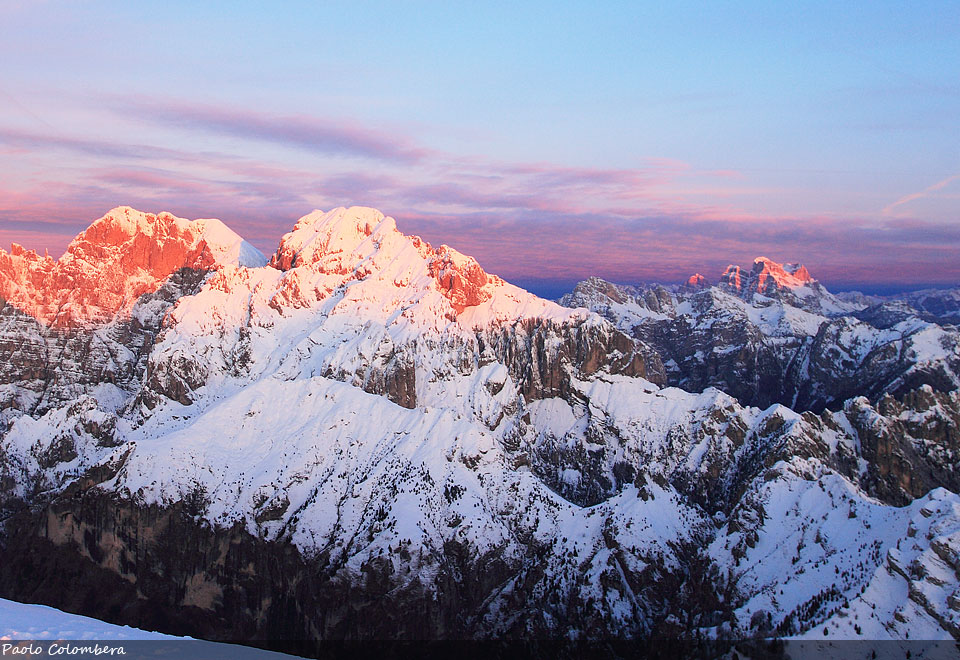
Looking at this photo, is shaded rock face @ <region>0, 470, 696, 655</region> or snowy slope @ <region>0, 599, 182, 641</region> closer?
snowy slope @ <region>0, 599, 182, 641</region>

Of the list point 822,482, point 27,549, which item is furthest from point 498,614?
point 27,549

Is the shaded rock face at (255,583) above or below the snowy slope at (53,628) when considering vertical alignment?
below

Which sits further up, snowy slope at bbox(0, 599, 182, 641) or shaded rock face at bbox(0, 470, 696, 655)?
snowy slope at bbox(0, 599, 182, 641)

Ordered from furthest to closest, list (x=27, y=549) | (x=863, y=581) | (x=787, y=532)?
(x=27, y=549), (x=787, y=532), (x=863, y=581)

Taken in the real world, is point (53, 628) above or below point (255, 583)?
above

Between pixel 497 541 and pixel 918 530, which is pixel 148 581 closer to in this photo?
pixel 497 541

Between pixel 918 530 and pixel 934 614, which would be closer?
pixel 934 614

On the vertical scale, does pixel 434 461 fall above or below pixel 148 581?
above

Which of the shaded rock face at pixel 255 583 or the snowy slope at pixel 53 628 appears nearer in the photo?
the snowy slope at pixel 53 628

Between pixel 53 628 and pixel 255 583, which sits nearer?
pixel 53 628

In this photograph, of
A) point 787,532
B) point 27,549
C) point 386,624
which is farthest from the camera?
point 27,549

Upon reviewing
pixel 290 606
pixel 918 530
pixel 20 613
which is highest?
pixel 20 613
